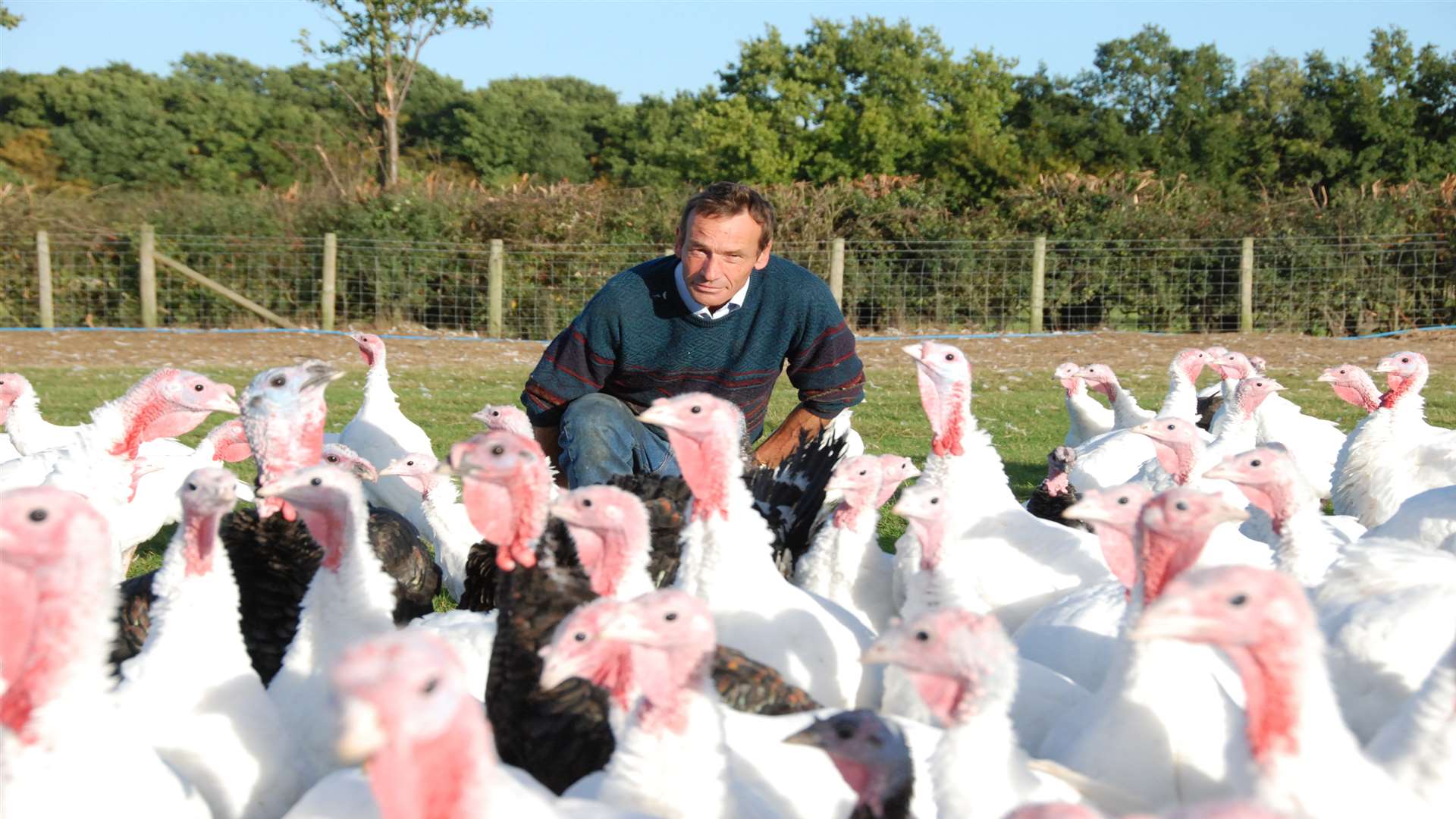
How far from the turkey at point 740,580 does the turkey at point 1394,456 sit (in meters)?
3.07

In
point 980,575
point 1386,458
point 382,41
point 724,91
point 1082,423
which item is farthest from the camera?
point 724,91

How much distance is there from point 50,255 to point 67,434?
12192 mm

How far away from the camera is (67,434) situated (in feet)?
19.7

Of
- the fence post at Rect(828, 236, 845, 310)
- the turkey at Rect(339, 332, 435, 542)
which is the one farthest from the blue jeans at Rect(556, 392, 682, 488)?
the fence post at Rect(828, 236, 845, 310)

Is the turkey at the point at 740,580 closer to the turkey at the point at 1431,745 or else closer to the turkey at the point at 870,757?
the turkey at the point at 870,757

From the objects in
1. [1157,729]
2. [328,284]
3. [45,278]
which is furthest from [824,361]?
[45,278]

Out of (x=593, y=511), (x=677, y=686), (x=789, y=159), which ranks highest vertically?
(x=789, y=159)

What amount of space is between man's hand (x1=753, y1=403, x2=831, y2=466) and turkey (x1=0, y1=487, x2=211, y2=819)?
305cm

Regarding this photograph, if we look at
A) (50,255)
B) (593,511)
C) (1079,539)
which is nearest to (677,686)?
(593,511)

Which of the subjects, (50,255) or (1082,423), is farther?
(50,255)

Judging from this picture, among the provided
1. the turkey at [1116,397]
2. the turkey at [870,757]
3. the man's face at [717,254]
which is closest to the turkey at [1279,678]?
the turkey at [870,757]

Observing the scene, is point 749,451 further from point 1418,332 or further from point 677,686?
point 1418,332

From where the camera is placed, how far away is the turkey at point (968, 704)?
236 cm

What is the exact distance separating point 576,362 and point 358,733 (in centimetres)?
319
